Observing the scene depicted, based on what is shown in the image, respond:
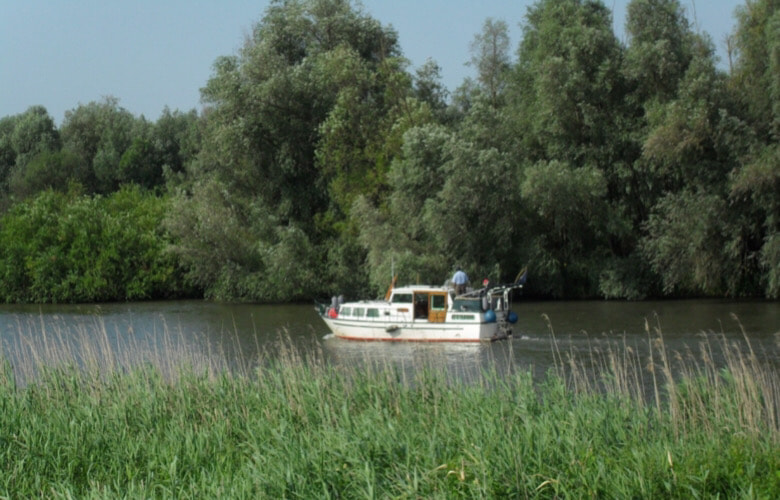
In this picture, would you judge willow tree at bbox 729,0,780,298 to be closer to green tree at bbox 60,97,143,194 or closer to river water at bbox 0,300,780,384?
river water at bbox 0,300,780,384

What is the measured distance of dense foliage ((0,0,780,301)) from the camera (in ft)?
123

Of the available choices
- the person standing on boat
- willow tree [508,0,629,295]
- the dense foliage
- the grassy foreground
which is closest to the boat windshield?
the person standing on boat

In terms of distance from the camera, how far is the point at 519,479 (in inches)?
390

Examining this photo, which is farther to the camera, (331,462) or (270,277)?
(270,277)

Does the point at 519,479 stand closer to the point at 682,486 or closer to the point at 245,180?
the point at 682,486

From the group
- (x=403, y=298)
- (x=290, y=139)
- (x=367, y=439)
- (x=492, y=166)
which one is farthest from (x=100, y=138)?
(x=367, y=439)

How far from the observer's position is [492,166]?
128ft

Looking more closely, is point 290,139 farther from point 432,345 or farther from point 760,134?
point 760,134

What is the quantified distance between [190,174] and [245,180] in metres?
12.3

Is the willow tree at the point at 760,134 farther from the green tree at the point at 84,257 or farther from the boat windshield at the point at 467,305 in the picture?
the green tree at the point at 84,257

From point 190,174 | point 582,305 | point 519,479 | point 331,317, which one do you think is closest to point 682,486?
point 519,479

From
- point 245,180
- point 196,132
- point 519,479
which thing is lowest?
point 519,479

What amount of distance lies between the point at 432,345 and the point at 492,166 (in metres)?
11.9

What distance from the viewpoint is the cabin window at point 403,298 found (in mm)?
30562
